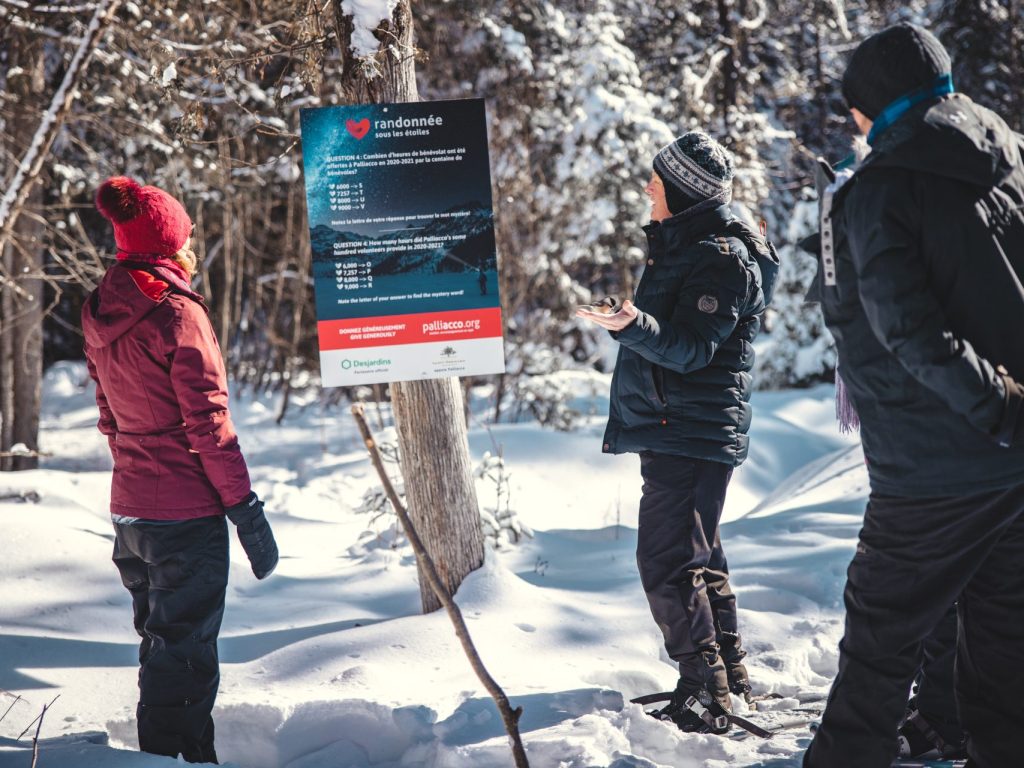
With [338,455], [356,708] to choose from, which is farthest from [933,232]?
[338,455]

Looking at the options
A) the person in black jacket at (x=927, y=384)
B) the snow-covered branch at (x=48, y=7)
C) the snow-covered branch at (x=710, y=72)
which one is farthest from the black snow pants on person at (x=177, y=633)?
the snow-covered branch at (x=710, y=72)

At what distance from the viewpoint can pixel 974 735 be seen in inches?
95.3

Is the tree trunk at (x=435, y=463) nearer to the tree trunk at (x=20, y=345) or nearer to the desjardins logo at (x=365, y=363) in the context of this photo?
the desjardins logo at (x=365, y=363)

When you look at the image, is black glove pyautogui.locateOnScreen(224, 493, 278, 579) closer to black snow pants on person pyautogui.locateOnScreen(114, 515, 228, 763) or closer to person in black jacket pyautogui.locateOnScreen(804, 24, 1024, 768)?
black snow pants on person pyautogui.locateOnScreen(114, 515, 228, 763)

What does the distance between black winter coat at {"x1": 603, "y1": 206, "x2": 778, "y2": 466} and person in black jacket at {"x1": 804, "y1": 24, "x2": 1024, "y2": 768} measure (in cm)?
69

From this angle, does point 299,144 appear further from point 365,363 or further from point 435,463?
point 365,363

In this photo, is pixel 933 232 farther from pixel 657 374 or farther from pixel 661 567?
pixel 661 567

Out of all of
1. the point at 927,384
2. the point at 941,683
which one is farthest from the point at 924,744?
the point at 927,384

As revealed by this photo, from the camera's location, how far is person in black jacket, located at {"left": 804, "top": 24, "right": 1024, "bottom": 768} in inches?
82.9

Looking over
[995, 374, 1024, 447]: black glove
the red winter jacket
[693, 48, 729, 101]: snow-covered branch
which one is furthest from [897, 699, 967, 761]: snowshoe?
[693, 48, 729, 101]: snow-covered branch

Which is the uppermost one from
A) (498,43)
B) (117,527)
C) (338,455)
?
(498,43)

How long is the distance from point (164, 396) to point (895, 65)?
2.27m

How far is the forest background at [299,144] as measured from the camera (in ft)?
22.5

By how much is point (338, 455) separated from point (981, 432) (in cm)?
812
